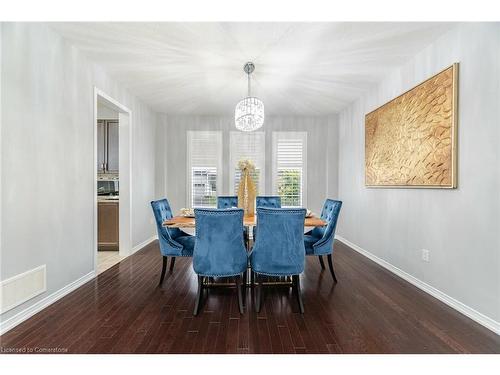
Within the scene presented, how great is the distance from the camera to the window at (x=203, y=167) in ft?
19.2

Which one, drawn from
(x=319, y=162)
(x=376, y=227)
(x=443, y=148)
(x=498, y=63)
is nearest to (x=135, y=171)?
(x=319, y=162)

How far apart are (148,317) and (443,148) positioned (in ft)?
11.1

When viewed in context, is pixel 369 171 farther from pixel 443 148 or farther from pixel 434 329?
pixel 434 329

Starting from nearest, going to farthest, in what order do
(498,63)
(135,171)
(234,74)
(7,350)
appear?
(7,350)
(498,63)
(234,74)
(135,171)

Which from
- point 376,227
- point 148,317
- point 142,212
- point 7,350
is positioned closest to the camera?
point 7,350

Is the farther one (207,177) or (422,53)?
(207,177)

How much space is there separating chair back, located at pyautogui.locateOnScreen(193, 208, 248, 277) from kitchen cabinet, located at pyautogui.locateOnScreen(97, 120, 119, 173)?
318 cm

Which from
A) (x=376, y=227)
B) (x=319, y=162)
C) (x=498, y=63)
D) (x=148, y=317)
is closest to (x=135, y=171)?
(x=148, y=317)

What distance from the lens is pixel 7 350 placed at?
1.89 m

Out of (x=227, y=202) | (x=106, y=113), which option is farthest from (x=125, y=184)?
(x=227, y=202)

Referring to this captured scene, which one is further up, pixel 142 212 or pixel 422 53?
pixel 422 53

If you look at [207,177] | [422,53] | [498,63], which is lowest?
[207,177]

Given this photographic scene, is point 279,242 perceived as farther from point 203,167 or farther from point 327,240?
point 203,167

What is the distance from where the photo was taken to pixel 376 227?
4129 mm
